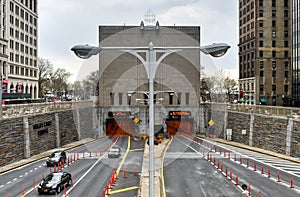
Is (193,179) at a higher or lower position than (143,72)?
lower

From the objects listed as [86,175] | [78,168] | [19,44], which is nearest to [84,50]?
[86,175]

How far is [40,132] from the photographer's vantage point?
128 ft

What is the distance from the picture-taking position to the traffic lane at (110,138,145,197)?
70.0ft

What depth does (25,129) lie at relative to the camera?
34.5 metres

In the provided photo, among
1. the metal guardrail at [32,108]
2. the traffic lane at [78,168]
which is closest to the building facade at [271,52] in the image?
the metal guardrail at [32,108]

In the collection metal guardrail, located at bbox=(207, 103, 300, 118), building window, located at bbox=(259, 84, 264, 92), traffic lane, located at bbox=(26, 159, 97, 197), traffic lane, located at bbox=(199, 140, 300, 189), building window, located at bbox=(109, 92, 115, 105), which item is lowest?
traffic lane, located at bbox=(26, 159, 97, 197)

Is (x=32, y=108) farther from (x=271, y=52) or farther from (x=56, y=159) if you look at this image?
(x=271, y=52)

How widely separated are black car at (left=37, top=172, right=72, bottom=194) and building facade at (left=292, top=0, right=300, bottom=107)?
65586 millimetres

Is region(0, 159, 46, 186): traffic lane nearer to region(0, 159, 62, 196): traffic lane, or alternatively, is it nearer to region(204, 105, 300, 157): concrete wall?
region(0, 159, 62, 196): traffic lane

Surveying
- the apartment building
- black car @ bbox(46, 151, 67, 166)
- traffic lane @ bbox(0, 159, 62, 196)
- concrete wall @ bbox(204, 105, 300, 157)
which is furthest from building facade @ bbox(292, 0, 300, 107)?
traffic lane @ bbox(0, 159, 62, 196)

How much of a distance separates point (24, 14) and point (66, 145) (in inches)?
2139

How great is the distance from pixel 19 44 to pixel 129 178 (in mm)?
68307

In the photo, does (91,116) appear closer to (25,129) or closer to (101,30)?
(101,30)

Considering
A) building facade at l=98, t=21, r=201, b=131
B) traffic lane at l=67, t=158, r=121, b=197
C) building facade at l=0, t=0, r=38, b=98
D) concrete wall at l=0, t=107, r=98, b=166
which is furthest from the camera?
building facade at l=0, t=0, r=38, b=98
